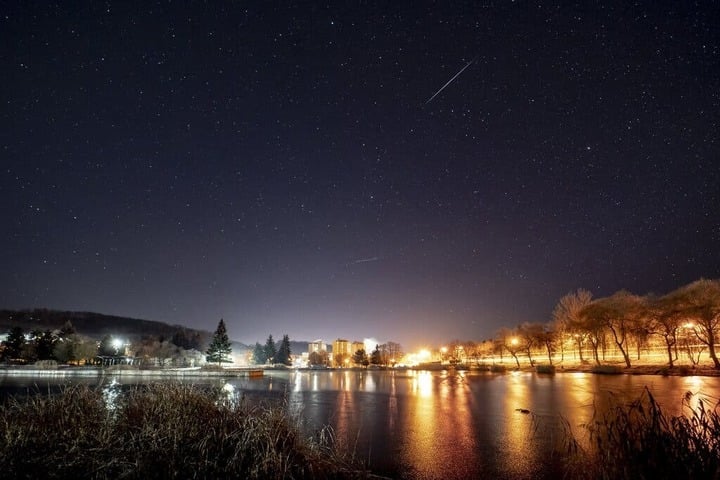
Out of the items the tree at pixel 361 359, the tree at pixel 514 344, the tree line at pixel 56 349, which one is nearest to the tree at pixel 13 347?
the tree line at pixel 56 349

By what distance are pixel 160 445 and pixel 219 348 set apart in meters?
94.9

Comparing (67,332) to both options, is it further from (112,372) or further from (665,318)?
(665,318)

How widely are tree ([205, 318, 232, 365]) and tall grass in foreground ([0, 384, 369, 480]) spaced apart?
294 ft

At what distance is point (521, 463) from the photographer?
1258 centimetres

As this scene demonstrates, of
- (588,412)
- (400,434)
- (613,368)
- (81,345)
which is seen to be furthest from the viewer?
(81,345)

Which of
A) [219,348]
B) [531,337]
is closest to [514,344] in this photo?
[531,337]

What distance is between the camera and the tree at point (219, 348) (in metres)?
96.9

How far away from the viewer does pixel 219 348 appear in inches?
3861

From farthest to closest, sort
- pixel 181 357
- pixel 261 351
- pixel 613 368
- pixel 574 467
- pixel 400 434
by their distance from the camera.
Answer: pixel 261 351 → pixel 181 357 → pixel 613 368 → pixel 400 434 → pixel 574 467

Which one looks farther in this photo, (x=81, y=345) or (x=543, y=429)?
(x=81, y=345)

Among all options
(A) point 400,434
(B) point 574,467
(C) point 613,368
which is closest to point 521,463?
(B) point 574,467

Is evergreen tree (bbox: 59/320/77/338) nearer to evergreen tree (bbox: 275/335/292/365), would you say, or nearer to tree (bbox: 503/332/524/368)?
evergreen tree (bbox: 275/335/292/365)

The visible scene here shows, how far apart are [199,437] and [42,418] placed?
509 cm

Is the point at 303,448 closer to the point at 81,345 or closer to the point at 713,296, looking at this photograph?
the point at 713,296
